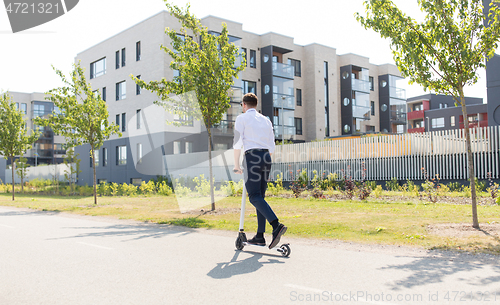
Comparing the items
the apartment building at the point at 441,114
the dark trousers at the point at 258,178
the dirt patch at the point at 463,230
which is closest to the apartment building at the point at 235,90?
the apartment building at the point at 441,114

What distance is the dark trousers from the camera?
550 centimetres

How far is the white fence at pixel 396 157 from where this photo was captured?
1678cm

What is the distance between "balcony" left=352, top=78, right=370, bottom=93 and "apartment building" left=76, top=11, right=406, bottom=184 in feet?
0.36

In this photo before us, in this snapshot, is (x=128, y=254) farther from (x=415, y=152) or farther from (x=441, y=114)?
(x=441, y=114)

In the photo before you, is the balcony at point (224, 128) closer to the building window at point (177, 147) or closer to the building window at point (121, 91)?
the building window at point (177, 147)

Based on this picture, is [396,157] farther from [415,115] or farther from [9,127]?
[415,115]

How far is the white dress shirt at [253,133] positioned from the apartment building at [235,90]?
23.0 m

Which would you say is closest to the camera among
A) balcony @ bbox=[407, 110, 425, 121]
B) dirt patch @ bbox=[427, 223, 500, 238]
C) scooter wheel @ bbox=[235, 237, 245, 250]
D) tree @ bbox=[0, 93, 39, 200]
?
scooter wheel @ bbox=[235, 237, 245, 250]

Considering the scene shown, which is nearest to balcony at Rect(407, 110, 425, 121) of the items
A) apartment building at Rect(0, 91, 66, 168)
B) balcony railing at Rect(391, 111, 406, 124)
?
balcony railing at Rect(391, 111, 406, 124)

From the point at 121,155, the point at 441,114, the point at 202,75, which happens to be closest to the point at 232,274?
the point at 202,75

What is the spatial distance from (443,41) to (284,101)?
30281mm

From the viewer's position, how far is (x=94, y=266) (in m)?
5.18

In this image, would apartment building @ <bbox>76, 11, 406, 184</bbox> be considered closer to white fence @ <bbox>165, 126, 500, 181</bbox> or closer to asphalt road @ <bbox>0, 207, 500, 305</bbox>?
white fence @ <bbox>165, 126, 500, 181</bbox>

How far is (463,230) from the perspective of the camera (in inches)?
291
